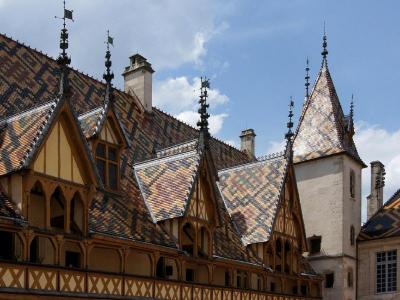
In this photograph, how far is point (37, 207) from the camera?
1559cm

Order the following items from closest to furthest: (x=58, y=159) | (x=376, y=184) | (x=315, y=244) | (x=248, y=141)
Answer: (x=58, y=159) → (x=315, y=244) → (x=248, y=141) → (x=376, y=184)

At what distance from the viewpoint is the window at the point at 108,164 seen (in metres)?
18.8

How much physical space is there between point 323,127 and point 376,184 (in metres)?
7.43

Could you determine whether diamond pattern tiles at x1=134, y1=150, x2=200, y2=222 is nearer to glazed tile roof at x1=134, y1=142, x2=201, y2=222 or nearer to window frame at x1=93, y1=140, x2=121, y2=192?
glazed tile roof at x1=134, y1=142, x2=201, y2=222

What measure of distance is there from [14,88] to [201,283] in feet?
23.4

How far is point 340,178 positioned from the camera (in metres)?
29.3

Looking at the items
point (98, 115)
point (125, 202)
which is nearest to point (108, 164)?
point (125, 202)

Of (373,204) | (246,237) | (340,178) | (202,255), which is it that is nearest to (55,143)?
(202,255)

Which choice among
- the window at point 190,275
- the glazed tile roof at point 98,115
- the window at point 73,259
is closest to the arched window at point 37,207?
the glazed tile roof at point 98,115

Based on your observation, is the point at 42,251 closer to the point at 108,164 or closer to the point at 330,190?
the point at 108,164

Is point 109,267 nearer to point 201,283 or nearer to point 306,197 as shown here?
point 201,283

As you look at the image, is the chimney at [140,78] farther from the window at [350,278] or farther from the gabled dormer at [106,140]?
the window at [350,278]

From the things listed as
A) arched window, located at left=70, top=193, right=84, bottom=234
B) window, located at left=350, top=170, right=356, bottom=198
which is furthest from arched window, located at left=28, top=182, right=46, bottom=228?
window, located at left=350, top=170, right=356, bottom=198

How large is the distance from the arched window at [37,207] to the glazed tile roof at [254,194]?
8874 mm
